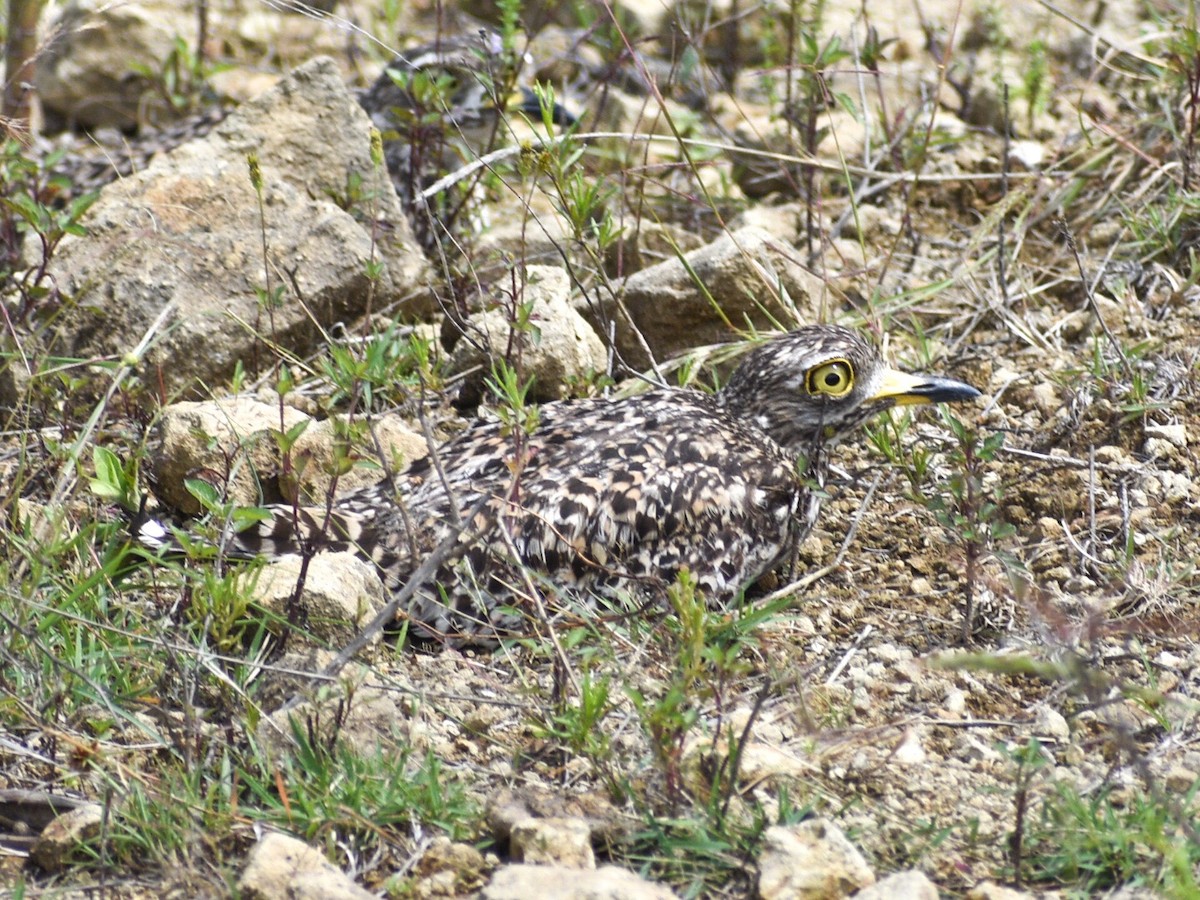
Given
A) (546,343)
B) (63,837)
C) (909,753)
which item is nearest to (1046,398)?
(546,343)

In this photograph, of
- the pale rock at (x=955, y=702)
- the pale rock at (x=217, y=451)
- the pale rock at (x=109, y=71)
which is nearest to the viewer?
the pale rock at (x=955, y=702)

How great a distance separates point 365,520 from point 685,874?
57.3 inches

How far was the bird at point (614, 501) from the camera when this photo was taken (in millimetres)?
3707

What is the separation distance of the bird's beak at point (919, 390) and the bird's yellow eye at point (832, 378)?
10 centimetres

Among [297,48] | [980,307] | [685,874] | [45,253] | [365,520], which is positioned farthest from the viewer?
[297,48]

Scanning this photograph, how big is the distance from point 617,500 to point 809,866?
134 centimetres

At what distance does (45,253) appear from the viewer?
14.9 ft

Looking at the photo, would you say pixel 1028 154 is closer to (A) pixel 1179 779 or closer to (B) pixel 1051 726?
(B) pixel 1051 726

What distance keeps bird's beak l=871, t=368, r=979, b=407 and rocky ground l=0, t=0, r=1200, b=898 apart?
0.12 metres

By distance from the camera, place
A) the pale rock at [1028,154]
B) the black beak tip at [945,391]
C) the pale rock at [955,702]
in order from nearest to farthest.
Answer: the pale rock at [955,702]
the black beak tip at [945,391]
the pale rock at [1028,154]

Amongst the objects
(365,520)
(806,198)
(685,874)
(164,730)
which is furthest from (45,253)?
(685,874)

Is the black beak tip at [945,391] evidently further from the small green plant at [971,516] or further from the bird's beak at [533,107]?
the bird's beak at [533,107]

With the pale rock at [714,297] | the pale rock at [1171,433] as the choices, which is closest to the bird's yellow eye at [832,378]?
the pale rock at [714,297]

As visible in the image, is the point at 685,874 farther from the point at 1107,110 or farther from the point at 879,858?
the point at 1107,110
